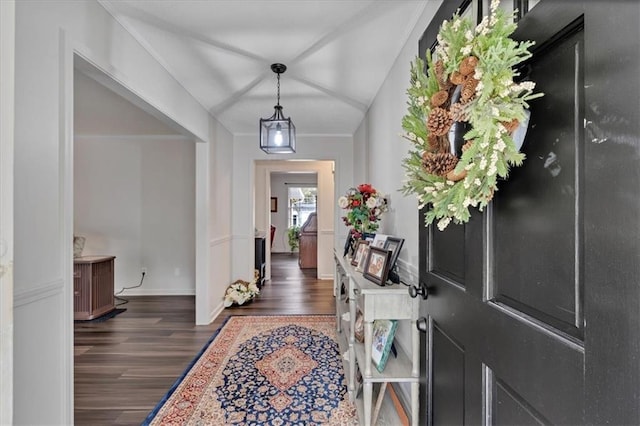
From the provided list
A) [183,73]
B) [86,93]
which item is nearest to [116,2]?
[183,73]

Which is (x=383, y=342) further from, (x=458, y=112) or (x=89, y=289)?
(x=89, y=289)

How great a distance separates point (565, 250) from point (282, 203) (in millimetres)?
9641

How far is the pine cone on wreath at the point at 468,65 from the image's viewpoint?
2.51 ft

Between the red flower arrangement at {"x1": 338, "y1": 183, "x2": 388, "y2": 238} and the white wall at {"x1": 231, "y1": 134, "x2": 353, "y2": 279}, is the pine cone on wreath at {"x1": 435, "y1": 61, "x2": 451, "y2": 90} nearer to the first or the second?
the red flower arrangement at {"x1": 338, "y1": 183, "x2": 388, "y2": 238}

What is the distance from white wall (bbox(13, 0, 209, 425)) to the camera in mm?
1286

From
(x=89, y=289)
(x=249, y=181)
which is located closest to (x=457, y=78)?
(x=249, y=181)

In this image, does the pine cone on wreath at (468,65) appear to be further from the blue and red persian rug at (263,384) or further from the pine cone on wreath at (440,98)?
the blue and red persian rug at (263,384)

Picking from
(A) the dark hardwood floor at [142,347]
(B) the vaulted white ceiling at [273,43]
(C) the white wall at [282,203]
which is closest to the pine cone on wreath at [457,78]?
(B) the vaulted white ceiling at [273,43]

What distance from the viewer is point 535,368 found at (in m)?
0.71

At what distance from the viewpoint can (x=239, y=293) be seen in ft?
14.6

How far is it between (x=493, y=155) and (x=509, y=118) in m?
0.08

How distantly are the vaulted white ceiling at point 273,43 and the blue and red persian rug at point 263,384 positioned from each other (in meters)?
2.41

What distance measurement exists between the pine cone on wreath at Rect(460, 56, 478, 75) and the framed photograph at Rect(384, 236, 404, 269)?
1.17 m

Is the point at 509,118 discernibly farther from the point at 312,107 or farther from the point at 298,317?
the point at 298,317
